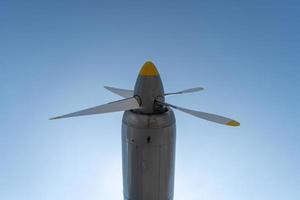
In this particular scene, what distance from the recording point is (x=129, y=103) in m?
5.86

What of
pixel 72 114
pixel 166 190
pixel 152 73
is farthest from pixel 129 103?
pixel 166 190

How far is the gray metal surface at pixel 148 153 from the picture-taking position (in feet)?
18.5

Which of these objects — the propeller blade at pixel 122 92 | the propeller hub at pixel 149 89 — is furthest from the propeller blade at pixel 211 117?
the propeller blade at pixel 122 92

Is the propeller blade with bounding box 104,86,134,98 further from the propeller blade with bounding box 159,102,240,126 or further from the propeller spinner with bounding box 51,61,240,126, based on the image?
the propeller blade with bounding box 159,102,240,126

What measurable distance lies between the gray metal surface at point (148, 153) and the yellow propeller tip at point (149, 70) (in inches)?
38.0

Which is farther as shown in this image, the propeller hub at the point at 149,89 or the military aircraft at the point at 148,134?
the propeller hub at the point at 149,89

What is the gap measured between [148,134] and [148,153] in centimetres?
44

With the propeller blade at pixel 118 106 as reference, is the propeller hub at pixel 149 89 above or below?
above

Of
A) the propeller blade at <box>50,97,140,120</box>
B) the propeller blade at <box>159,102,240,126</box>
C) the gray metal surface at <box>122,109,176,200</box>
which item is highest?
the propeller blade at <box>50,97,140,120</box>

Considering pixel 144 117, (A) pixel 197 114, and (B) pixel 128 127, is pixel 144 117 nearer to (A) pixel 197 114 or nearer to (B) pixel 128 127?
(B) pixel 128 127

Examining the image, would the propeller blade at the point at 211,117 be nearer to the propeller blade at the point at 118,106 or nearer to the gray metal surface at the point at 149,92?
the gray metal surface at the point at 149,92

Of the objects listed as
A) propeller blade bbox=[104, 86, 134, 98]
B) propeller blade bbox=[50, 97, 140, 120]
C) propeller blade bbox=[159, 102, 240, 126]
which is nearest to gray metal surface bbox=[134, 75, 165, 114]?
propeller blade bbox=[50, 97, 140, 120]

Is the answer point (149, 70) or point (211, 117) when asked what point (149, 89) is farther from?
point (211, 117)

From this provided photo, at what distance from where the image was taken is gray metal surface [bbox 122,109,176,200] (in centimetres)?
564
